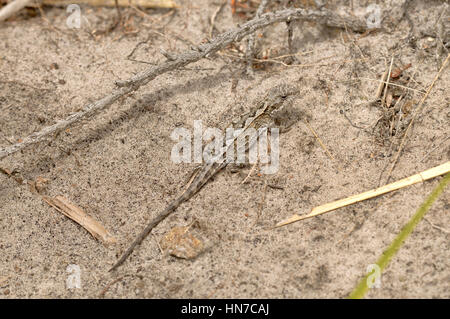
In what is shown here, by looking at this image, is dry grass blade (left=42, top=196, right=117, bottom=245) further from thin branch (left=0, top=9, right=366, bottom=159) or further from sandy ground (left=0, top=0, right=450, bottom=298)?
thin branch (left=0, top=9, right=366, bottom=159)

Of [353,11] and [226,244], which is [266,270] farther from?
[353,11]

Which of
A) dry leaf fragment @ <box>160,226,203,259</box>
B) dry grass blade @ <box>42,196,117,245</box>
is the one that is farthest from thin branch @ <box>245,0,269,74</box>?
dry grass blade @ <box>42,196,117,245</box>

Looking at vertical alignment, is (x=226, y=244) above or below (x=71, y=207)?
below

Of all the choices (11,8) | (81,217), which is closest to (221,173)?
(81,217)

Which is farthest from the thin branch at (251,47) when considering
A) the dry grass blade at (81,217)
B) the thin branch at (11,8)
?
the thin branch at (11,8)

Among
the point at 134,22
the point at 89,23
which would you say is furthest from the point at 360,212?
the point at 89,23

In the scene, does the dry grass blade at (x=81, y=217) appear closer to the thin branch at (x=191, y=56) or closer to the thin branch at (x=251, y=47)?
the thin branch at (x=191, y=56)
